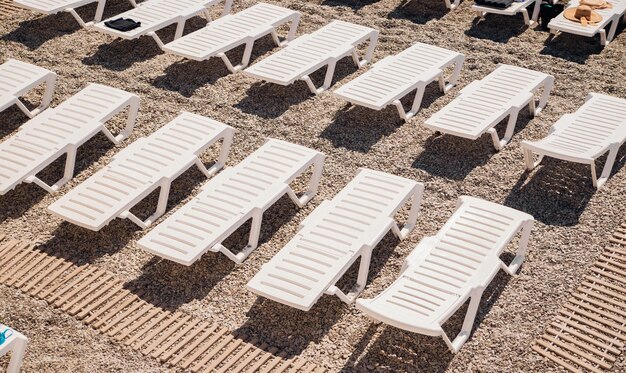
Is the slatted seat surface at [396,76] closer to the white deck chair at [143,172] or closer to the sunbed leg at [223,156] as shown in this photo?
the sunbed leg at [223,156]

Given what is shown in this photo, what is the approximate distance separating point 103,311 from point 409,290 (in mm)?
2296

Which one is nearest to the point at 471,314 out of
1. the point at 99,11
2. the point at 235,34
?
the point at 235,34

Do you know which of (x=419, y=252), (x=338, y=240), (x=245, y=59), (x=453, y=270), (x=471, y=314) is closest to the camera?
(x=471, y=314)

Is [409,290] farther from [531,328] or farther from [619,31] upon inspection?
[619,31]

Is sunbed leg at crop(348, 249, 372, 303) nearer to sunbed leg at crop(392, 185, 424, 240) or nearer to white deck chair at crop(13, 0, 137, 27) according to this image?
sunbed leg at crop(392, 185, 424, 240)

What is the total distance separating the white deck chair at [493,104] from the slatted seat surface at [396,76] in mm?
485

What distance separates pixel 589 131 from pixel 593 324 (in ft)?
7.61

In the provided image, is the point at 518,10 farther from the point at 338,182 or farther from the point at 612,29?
the point at 338,182

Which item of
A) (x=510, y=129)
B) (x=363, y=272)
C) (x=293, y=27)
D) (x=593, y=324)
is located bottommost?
(x=593, y=324)

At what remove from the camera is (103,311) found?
6.36 metres

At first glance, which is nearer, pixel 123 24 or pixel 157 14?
pixel 123 24

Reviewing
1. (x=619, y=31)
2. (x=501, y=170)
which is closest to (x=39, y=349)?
(x=501, y=170)

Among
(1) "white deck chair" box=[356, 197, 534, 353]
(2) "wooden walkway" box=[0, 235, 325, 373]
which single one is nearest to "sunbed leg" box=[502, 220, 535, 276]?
(1) "white deck chair" box=[356, 197, 534, 353]

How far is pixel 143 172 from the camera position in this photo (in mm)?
7355
